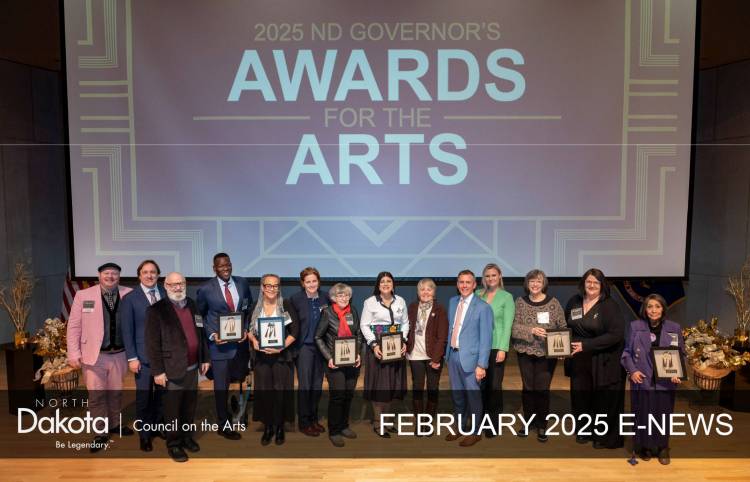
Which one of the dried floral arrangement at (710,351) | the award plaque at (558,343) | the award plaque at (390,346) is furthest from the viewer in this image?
the dried floral arrangement at (710,351)

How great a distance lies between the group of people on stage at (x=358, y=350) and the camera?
3529mm

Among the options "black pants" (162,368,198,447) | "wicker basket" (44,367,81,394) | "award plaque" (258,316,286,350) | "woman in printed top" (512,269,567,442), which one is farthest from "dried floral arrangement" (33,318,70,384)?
"woman in printed top" (512,269,567,442)

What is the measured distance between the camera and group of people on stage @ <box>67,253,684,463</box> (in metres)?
3.53

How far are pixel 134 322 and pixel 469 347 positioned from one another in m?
2.39

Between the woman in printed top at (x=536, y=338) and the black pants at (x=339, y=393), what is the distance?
1258 mm

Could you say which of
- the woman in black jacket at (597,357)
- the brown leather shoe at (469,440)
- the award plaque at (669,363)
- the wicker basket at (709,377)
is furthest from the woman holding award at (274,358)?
the wicker basket at (709,377)

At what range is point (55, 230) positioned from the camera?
7031 mm

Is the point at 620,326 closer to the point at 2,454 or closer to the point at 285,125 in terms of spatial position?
the point at 285,125

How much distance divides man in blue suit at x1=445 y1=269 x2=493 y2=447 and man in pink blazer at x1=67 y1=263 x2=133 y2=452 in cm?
246

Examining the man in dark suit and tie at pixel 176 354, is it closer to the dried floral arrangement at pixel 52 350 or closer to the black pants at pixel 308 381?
the black pants at pixel 308 381

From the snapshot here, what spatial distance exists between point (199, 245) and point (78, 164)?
1.43 meters

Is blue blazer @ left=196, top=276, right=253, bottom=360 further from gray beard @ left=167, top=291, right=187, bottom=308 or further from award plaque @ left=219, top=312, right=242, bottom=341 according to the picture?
gray beard @ left=167, top=291, right=187, bottom=308

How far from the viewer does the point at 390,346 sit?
3.62 m

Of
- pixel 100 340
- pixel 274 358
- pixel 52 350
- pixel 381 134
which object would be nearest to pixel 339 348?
pixel 274 358
